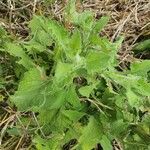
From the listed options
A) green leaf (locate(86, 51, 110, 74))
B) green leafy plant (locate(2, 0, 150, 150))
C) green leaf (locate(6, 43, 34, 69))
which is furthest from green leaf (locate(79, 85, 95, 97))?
green leaf (locate(6, 43, 34, 69))

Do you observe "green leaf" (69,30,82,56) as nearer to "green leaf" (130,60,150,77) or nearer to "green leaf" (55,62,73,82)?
"green leaf" (55,62,73,82)

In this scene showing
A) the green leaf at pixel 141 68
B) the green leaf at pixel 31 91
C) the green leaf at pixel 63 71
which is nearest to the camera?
the green leaf at pixel 63 71

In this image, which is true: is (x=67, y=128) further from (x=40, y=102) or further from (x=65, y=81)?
(x=65, y=81)

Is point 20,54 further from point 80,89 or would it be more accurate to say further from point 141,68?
point 141,68

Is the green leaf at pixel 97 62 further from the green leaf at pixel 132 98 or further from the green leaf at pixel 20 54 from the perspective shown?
the green leaf at pixel 20 54

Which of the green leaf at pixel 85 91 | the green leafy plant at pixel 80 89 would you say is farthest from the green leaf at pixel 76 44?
the green leaf at pixel 85 91

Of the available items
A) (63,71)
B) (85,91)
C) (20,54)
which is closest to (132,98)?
(85,91)

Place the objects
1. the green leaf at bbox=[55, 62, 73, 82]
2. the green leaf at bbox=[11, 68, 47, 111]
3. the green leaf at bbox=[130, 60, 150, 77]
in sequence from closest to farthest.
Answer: the green leaf at bbox=[55, 62, 73, 82] → the green leaf at bbox=[11, 68, 47, 111] → the green leaf at bbox=[130, 60, 150, 77]
